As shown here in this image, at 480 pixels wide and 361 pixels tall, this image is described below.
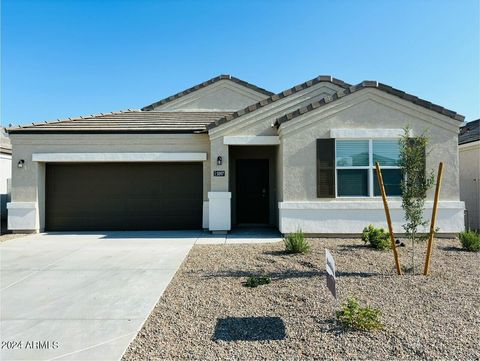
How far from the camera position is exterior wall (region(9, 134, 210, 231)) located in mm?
10969

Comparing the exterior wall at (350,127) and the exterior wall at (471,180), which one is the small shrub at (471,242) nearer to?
the exterior wall at (350,127)

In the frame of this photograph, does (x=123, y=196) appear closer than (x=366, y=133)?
No

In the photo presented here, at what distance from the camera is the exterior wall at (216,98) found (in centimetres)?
1673

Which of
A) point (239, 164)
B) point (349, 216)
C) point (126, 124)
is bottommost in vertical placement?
point (349, 216)

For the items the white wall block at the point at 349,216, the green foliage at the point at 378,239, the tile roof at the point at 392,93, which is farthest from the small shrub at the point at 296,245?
the tile roof at the point at 392,93

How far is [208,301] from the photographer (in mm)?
4723

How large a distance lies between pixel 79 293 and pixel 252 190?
26.0 feet

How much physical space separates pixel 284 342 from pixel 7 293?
4.58 m

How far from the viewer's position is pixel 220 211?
34.4 feet

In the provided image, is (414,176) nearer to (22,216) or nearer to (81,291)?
(81,291)

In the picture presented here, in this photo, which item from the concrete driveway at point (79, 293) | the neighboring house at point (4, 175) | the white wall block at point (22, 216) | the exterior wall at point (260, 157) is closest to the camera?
the concrete driveway at point (79, 293)

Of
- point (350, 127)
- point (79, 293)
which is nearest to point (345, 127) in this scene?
point (350, 127)

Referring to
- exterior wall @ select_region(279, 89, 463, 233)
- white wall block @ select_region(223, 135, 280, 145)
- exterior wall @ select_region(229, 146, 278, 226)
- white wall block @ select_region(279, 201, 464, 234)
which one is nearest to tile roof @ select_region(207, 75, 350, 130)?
white wall block @ select_region(223, 135, 280, 145)

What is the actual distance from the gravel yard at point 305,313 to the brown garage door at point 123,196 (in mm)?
4861
